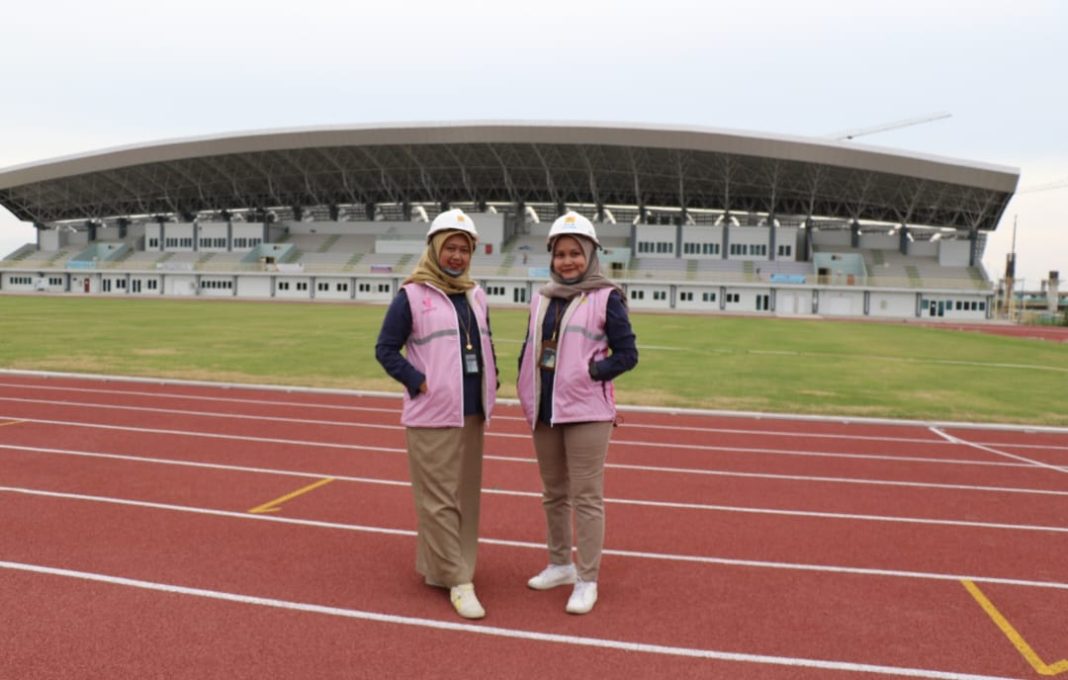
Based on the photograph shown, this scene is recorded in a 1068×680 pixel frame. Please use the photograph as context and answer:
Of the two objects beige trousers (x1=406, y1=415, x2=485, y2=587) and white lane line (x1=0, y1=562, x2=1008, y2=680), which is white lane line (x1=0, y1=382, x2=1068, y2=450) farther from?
white lane line (x1=0, y1=562, x2=1008, y2=680)

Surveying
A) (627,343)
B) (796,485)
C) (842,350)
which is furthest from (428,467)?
(842,350)

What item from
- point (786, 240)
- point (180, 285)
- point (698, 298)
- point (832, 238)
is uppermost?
point (832, 238)

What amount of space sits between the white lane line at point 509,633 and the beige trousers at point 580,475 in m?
0.55

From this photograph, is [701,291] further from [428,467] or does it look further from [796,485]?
[428,467]

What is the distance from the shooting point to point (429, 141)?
187 ft

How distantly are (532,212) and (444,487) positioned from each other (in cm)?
7035

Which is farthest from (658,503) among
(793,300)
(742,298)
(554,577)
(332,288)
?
(332,288)

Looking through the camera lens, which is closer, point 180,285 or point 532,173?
point 532,173

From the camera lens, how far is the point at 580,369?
4.28 meters

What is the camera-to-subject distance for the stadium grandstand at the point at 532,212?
5731 centimetres

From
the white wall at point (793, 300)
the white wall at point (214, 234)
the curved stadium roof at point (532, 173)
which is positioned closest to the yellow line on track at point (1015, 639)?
the curved stadium roof at point (532, 173)

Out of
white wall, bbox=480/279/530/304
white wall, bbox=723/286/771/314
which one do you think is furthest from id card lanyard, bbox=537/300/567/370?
white wall, bbox=480/279/530/304

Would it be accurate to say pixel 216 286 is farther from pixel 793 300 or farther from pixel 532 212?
pixel 793 300

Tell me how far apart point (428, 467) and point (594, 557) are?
3.65 ft
